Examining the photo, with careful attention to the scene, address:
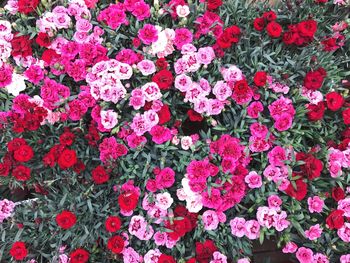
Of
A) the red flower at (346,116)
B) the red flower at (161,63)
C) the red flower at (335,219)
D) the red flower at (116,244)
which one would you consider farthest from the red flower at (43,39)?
the red flower at (335,219)

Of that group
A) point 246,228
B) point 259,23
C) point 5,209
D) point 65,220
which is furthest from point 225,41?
point 5,209

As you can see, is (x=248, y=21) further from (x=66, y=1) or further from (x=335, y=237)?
(x=335, y=237)

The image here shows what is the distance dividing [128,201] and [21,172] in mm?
501

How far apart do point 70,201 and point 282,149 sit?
1.00 m

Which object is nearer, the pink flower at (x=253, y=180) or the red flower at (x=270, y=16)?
the pink flower at (x=253, y=180)

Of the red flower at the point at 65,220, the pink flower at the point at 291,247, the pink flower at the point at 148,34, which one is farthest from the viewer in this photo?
the pink flower at the point at 148,34

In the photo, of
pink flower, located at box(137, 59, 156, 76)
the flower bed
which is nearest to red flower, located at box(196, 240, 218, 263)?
the flower bed

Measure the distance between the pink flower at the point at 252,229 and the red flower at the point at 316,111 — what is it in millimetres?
554

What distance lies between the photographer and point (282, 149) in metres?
1.91

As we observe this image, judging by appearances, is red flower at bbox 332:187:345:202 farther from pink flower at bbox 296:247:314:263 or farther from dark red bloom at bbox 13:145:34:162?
dark red bloom at bbox 13:145:34:162

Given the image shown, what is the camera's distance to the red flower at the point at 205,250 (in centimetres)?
189

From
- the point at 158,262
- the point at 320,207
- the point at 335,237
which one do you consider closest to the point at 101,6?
the point at 158,262

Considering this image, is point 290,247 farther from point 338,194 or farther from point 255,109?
point 255,109

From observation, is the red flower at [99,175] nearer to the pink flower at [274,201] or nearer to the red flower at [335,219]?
the pink flower at [274,201]
